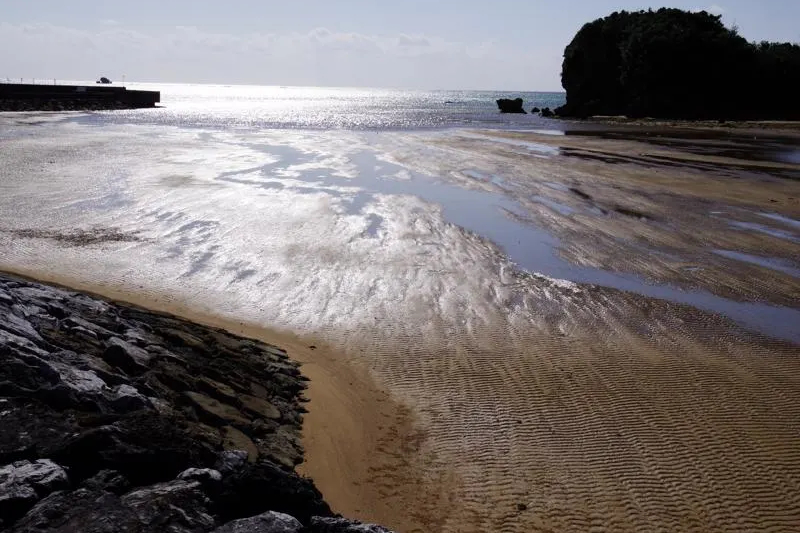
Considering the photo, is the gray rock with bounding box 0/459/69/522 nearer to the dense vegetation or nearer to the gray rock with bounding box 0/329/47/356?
the gray rock with bounding box 0/329/47/356

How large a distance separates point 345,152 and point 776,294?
25925 mm

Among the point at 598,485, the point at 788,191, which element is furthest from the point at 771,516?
the point at 788,191

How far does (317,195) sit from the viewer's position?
20766 millimetres

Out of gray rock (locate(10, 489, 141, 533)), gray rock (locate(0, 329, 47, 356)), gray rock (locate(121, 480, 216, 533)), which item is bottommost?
gray rock (locate(121, 480, 216, 533))

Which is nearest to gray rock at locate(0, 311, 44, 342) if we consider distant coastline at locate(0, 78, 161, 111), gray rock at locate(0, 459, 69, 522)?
gray rock at locate(0, 459, 69, 522)

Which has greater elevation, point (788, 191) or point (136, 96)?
point (136, 96)

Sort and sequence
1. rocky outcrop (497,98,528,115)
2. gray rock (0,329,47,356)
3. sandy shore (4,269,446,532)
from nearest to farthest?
gray rock (0,329,47,356), sandy shore (4,269,446,532), rocky outcrop (497,98,528,115)

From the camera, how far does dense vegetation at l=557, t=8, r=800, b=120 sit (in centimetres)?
7981

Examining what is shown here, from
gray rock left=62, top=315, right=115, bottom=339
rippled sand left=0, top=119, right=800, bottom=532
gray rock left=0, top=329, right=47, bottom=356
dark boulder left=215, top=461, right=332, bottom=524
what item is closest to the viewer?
dark boulder left=215, top=461, right=332, bottom=524

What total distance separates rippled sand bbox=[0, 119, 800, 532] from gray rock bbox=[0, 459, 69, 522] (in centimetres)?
259

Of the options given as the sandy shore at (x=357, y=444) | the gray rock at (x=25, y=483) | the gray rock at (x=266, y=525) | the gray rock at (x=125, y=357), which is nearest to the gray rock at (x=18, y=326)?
the gray rock at (x=125, y=357)

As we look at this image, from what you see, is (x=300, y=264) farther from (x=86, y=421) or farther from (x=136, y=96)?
(x=136, y=96)

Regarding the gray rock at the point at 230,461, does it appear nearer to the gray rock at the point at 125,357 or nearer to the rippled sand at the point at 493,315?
the rippled sand at the point at 493,315

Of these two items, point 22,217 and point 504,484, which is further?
point 22,217
